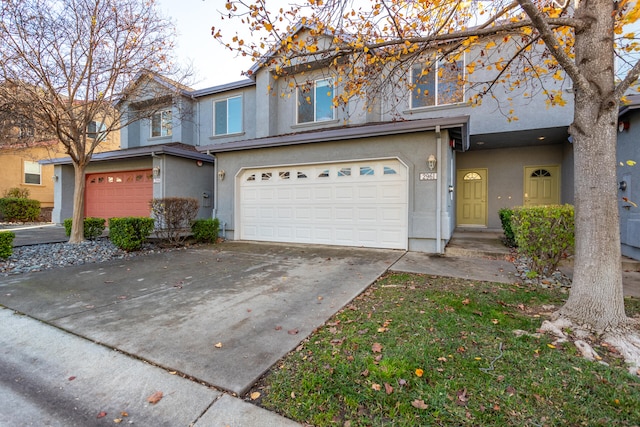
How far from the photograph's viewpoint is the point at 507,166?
10.9 meters

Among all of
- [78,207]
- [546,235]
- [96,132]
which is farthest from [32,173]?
[546,235]

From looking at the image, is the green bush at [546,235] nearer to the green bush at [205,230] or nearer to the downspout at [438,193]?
the downspout at [438,193]

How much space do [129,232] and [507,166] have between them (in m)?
12.3

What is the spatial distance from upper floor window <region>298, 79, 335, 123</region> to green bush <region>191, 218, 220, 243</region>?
16.8 ft

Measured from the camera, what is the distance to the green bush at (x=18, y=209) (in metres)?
14.0

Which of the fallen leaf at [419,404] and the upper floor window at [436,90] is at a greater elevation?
the upper floor window at [436,90]

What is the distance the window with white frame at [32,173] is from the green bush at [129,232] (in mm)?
14871

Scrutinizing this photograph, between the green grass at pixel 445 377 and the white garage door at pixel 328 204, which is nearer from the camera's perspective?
the green grass at pixel 445 377

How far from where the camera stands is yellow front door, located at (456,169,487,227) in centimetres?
1122

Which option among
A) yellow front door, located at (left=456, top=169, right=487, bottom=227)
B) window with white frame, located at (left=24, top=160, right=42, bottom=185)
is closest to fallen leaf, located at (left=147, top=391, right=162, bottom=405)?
yellow front door, located at (left=456, top=169, right=487, bottom=227)

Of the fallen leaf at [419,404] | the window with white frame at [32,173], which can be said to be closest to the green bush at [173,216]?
the fallen leaf at [419,404]

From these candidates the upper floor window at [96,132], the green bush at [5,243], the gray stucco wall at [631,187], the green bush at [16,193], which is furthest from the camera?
the green bush at [16,193]

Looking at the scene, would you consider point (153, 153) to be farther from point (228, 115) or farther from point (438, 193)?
point (438, 193)

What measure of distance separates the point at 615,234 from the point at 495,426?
2.37 m
